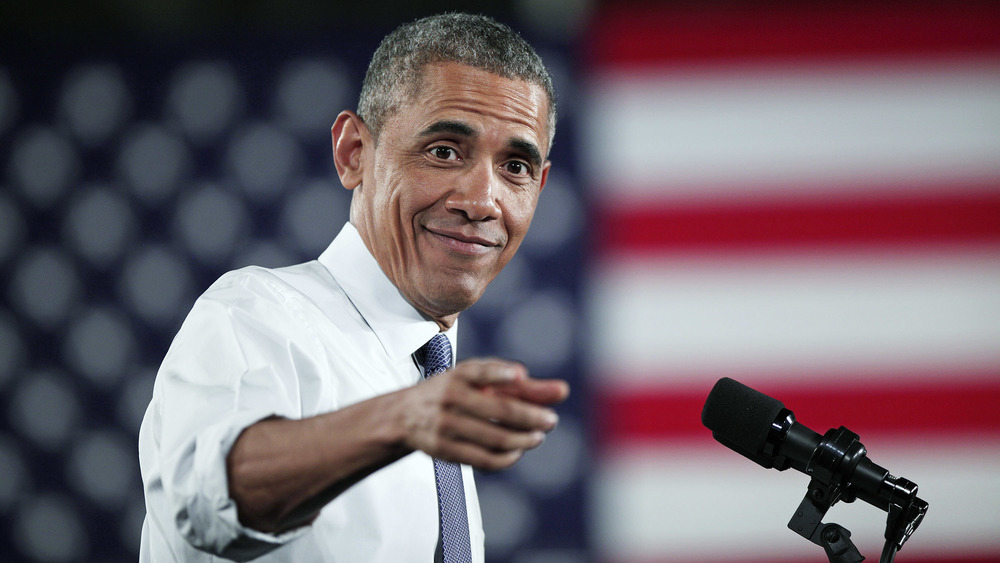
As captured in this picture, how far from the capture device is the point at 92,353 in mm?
2180

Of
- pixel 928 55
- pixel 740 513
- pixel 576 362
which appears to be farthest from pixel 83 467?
pixel 928 55

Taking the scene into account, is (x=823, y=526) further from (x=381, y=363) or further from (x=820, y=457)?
(x=381, y=363)

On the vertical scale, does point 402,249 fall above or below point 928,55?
below

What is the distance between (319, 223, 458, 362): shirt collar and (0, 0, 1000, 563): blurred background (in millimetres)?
1092

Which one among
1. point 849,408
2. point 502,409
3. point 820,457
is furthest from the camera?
point 849,408

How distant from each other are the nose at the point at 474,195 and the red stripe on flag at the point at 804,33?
1.35m

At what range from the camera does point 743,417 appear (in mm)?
818

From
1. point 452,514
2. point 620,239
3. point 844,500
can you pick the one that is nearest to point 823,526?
point 844,500

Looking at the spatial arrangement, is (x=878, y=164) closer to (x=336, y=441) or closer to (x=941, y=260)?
(x=941, y=260)

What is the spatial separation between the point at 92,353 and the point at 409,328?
159cm

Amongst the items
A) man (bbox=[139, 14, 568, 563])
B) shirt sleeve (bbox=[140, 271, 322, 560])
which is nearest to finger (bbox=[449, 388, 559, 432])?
man (bbox=[139, 14, 568, 563])

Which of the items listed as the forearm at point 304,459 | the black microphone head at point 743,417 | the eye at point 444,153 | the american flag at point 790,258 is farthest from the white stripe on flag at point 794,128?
the forearm at point 304,459

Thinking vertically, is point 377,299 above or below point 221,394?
above

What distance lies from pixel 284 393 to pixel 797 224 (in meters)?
1.81
